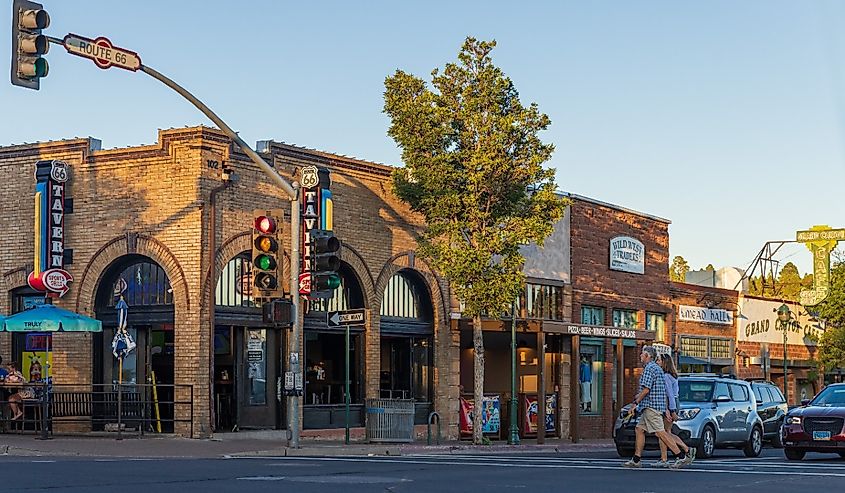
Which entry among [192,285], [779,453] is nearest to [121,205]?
[192,285]

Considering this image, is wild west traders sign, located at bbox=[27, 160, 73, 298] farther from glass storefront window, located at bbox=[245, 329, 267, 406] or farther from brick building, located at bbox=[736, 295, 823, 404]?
brick building, located at bbox=[736, 295, 823, 404]

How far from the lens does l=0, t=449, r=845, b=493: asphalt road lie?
1392 centimetres

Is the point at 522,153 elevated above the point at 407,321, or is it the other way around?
the point at 522,153

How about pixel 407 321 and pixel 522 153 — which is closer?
pixel 522 153

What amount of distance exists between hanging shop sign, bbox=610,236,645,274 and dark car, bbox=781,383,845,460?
1592 centimetres

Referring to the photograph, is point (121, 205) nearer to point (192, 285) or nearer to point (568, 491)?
point (192, 285)

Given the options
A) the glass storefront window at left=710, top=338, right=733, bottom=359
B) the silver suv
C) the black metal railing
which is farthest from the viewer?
the glass storefront window at left=710, top=338, right=733, bottom=359

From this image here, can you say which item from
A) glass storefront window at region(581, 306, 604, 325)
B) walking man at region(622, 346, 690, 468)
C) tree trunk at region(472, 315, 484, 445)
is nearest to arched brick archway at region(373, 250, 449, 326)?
tree trunk at region(472, 315, 484, 445)

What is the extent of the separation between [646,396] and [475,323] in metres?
11.0

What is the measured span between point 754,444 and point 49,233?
15359 mm

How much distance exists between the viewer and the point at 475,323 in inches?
1172

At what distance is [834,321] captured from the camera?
165ft

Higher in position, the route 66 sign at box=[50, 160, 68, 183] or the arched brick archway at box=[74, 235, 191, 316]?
the route 66 sign at box=[50, 160, 68, 183]

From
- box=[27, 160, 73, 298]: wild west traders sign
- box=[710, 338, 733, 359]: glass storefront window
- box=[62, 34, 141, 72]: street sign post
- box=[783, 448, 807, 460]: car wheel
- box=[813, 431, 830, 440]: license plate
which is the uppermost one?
box=[62, 34, 141, 72]: street sign post
